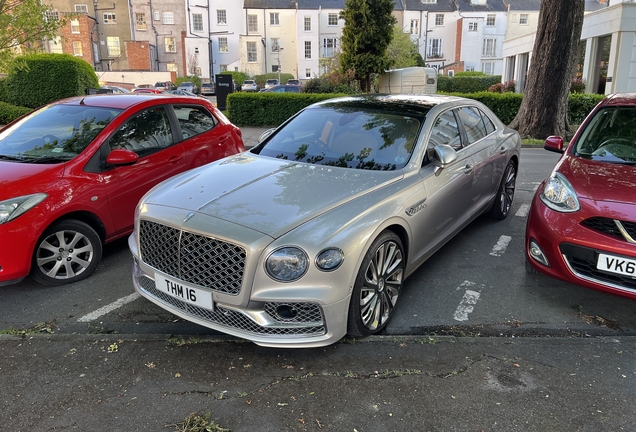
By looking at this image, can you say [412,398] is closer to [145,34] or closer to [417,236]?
[417,236]

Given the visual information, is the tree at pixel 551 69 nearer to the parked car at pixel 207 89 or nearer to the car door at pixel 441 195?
the car door at pixel 441 195

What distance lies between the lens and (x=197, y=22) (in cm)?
5316

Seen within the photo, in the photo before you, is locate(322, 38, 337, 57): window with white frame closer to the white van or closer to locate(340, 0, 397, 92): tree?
the white van

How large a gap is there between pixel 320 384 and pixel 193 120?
157 inches

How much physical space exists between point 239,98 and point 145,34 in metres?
43.8

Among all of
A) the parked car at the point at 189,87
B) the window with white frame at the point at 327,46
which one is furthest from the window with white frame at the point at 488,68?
the parked car at the point at 189,87

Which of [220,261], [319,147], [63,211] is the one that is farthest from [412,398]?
[63,211]

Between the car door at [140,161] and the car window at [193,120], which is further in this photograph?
the car window at [193,120]

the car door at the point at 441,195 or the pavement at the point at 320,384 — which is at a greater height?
the car door at the point at 441,195

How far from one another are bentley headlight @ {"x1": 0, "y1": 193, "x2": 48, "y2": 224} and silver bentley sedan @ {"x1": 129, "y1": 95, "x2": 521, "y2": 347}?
1.06m

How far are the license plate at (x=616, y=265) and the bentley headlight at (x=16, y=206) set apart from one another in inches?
173

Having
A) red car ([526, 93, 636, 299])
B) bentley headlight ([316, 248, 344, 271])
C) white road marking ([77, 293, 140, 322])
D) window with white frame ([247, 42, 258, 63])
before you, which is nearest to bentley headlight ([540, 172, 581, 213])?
red car ([526, 93, 636, 299])

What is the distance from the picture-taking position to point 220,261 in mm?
2898

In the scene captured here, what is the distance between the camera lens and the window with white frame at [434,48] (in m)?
54.2
